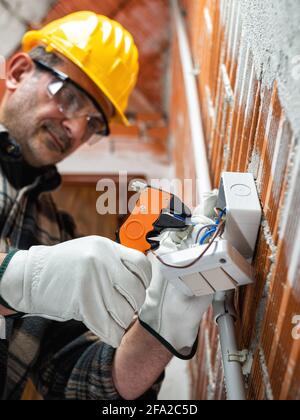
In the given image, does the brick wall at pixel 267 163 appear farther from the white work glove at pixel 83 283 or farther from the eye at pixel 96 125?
the eye at pixel 96 125

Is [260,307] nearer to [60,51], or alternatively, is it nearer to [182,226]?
[182,226]

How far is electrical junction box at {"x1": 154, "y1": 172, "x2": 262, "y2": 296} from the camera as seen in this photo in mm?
870

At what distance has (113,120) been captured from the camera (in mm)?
2166

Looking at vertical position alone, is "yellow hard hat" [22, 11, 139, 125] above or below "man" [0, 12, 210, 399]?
above

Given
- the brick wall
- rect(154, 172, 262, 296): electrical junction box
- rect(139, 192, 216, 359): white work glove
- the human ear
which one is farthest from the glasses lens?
rect(154, 172, 262, 296): electrical junction box

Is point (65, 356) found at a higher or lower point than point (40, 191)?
lower

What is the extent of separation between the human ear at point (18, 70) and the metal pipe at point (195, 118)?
64cm

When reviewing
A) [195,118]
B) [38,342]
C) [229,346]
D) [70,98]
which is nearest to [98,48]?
[70,98]

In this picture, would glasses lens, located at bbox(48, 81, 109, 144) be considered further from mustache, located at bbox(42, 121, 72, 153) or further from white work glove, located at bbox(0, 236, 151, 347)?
white work glove, located at bbox(0, 236, 151, 347)

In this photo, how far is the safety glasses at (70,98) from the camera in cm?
183

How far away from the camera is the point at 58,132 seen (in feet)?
6.17

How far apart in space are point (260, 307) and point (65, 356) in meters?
0.88

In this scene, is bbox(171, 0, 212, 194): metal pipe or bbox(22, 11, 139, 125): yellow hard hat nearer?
bbox(171, 0, 212, 194): metal pipe
